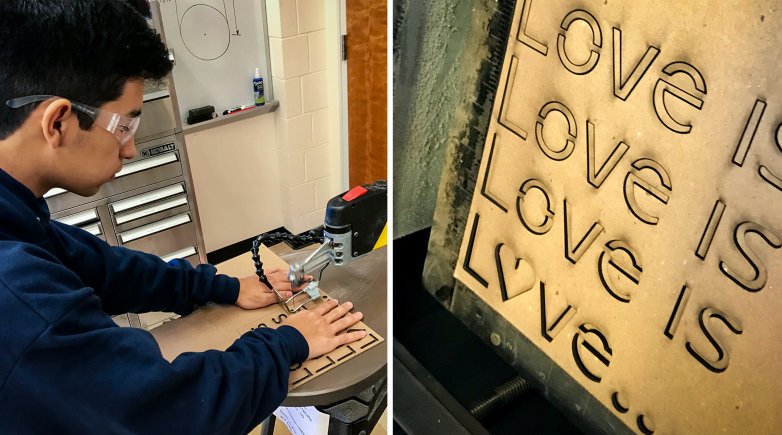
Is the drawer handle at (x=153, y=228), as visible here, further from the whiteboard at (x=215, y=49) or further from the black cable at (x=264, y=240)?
the black cable at (x=264, y=240)

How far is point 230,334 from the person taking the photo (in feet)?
4.07

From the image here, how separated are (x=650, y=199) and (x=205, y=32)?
7.97 feet

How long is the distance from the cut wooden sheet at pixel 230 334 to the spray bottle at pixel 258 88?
1.54 metres

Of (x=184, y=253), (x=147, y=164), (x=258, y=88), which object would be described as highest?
(x=258, y=88)

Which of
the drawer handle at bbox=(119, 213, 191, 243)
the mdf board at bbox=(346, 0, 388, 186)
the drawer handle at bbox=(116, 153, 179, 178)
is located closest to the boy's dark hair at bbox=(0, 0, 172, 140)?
the drawer handle at bbox=(116, 153, 179, 178)

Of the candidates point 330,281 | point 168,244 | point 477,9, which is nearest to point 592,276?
point 477,9

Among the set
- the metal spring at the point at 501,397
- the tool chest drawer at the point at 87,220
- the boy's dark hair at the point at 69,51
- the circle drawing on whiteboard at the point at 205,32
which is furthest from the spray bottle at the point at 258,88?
the metal spring at the point at 501,397

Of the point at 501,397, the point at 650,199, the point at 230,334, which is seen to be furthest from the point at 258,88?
the point at 650,199

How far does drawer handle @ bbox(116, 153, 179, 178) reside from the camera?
2.01 meters

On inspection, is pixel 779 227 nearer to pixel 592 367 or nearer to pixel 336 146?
pixel 592 367

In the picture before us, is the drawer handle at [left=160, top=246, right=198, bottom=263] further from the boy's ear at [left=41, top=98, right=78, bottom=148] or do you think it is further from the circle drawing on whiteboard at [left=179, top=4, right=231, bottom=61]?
the boy's ear at [left=41, top=98, right=78, bottom=148]

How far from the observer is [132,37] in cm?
98

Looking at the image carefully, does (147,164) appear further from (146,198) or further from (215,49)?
(215,49)

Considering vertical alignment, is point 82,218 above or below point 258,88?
below
